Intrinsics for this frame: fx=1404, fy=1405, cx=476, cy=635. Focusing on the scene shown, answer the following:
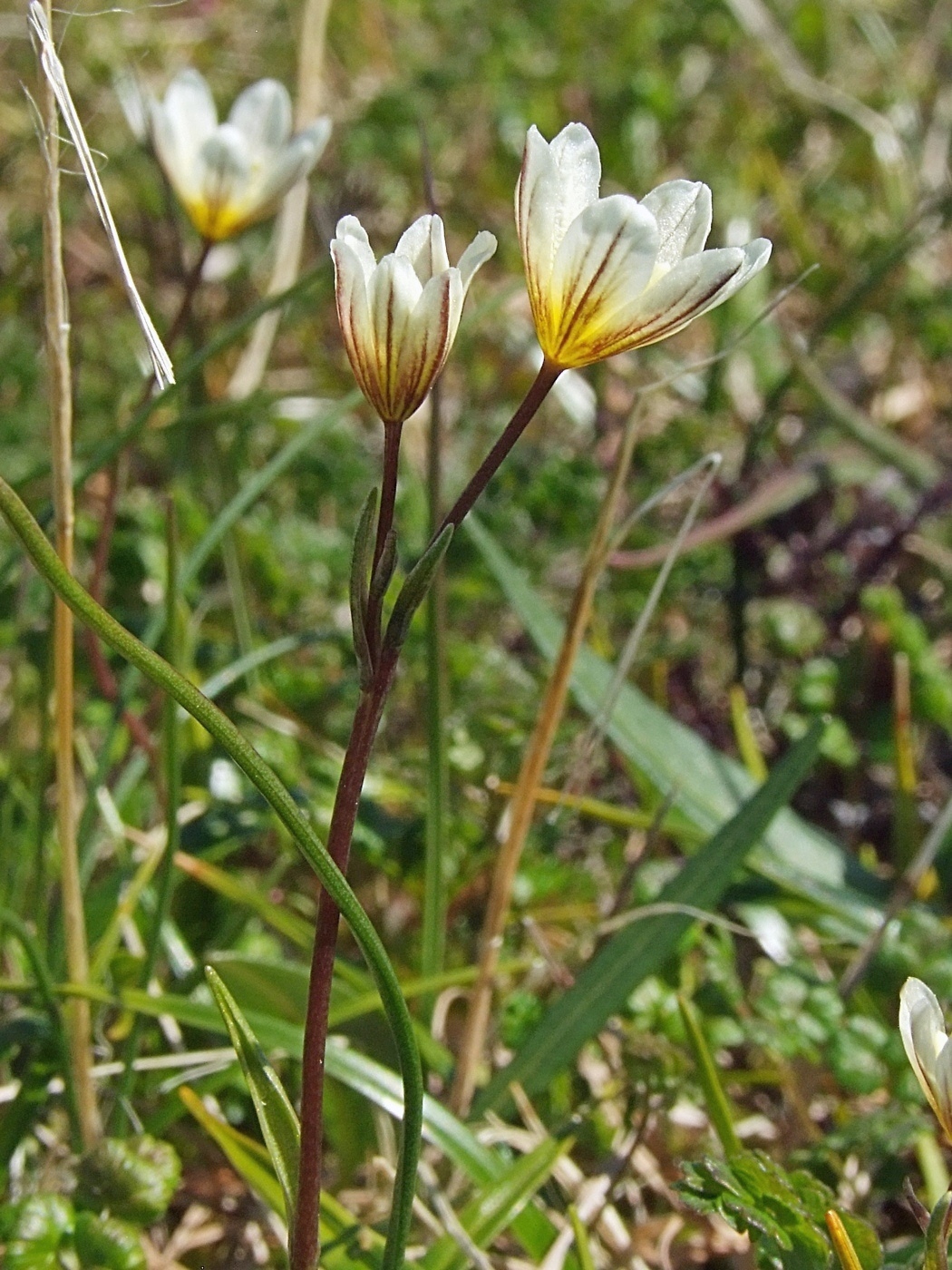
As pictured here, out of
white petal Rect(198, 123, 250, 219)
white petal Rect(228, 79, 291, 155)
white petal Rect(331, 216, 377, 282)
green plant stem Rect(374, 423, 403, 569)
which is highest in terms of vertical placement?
white petal Rect(228, 79, 291, 155)

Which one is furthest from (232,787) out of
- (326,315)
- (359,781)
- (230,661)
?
(326,315)

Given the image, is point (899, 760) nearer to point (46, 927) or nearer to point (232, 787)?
point (232, 787)

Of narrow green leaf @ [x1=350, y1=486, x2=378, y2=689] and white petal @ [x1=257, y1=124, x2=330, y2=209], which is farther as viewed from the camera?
white petal @ [x1=257, y1=124, x2=330, y2=209]

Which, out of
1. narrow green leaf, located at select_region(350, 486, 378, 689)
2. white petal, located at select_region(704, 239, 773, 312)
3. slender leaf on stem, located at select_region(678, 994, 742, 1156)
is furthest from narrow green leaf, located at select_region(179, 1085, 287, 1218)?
white petal, located at select_region(704, 239, 773, 312)

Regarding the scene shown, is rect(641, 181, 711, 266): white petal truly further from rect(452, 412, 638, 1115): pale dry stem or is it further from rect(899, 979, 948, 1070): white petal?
rect(899, 979, 948, 1070): white petal

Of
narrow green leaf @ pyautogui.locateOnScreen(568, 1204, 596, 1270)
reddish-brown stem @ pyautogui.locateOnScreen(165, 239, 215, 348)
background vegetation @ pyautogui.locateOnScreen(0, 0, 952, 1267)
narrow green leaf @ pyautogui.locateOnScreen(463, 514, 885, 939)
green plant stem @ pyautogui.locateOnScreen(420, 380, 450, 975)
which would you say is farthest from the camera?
narrow green leaf @ pyautogui.locateOnScreen(463, 514, 885, 939)

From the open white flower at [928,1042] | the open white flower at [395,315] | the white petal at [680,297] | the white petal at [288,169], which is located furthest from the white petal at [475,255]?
the white petal at [288,169]

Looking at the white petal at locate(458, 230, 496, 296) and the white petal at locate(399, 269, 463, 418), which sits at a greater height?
the white petal at locate(458, 230, 496, 296)
